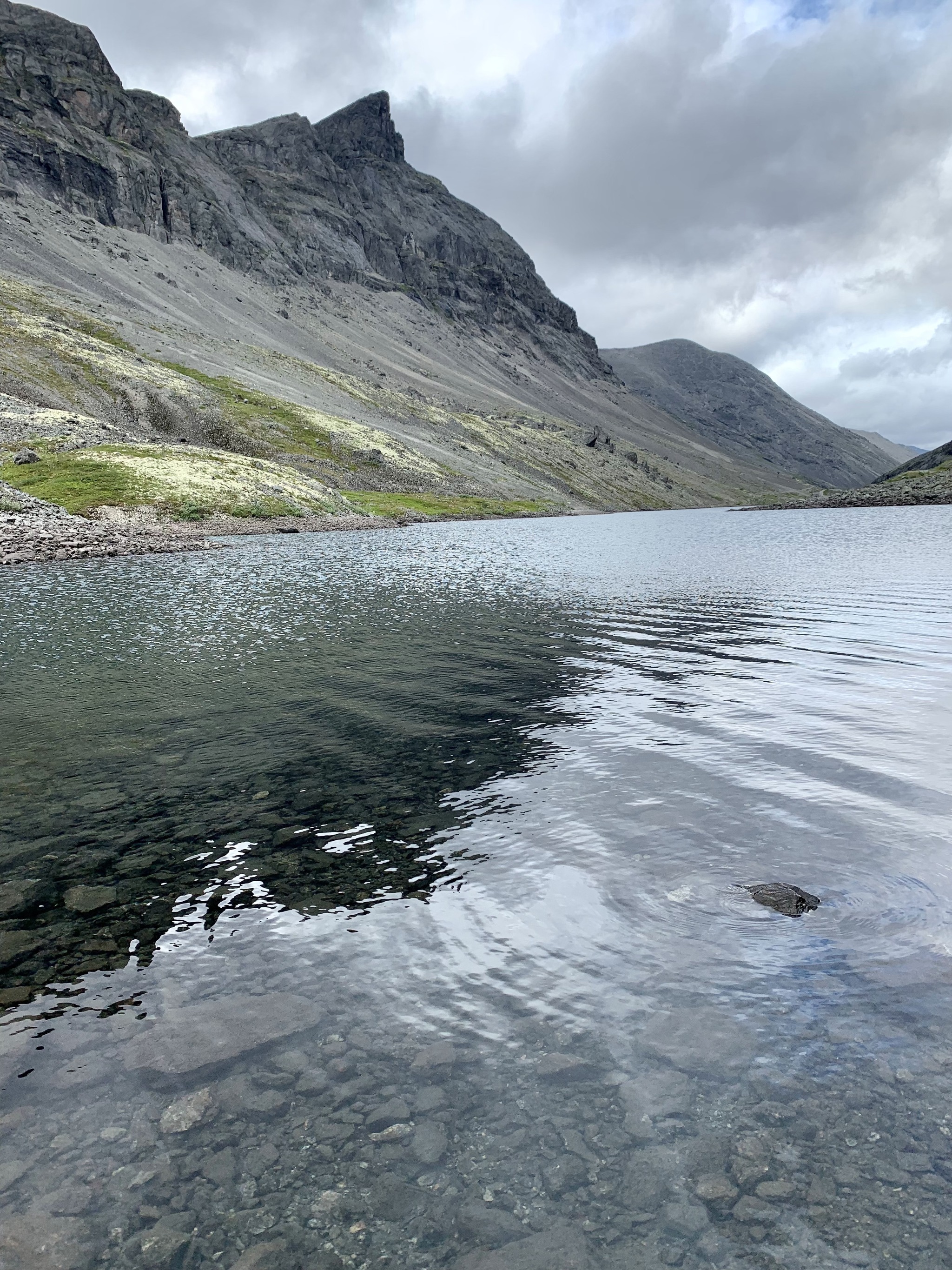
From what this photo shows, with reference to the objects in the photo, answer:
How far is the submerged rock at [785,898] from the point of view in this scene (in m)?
10.6

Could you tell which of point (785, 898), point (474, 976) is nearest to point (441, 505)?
point (785, 898)

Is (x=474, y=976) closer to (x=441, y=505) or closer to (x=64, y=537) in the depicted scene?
(x=64, y=537)

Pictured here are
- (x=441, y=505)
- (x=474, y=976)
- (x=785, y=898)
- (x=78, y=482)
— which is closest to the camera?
(x=474, y=976)

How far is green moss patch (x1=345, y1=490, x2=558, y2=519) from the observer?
430 feet

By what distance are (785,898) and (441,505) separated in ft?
479

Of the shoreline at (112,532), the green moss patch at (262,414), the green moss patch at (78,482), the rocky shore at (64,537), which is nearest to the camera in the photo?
the rocky shore at (64,537)

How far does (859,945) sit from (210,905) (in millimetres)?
9151

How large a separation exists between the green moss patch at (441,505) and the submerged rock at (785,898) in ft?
379

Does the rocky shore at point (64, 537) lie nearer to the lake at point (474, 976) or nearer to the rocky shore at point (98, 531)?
the rocky shore at point (98, 531)

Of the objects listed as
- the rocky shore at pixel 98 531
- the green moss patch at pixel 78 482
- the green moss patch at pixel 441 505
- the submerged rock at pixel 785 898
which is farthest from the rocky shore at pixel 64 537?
the submerged rock at pixel 785 898

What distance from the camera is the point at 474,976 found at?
365 inches

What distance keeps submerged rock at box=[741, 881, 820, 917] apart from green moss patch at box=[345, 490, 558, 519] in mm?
115490

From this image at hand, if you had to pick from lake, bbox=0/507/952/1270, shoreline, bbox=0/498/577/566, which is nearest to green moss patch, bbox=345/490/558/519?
shoreline, bbox=0/498/577/566

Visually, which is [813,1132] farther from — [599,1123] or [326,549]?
[326,549]
